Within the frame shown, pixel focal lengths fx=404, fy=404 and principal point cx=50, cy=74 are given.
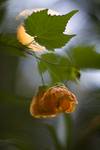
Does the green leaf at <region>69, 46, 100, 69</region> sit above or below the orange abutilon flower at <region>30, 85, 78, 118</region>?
above

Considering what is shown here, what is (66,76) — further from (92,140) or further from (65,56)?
(92,140)

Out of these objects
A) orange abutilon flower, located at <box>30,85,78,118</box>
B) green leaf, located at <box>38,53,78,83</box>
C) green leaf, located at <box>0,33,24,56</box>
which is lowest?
orange abutilon flower, located at <box>30,85,78,118</box>

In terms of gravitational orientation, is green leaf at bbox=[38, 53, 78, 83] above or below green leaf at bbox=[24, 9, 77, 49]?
below

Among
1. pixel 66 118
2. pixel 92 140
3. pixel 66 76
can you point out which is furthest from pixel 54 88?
pixel 92 140

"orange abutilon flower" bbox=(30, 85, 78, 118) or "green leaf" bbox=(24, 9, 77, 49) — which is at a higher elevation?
"green leaf" bbox=(24, 9, 77, 49)

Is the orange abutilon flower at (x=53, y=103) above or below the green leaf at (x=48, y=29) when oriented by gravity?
below
